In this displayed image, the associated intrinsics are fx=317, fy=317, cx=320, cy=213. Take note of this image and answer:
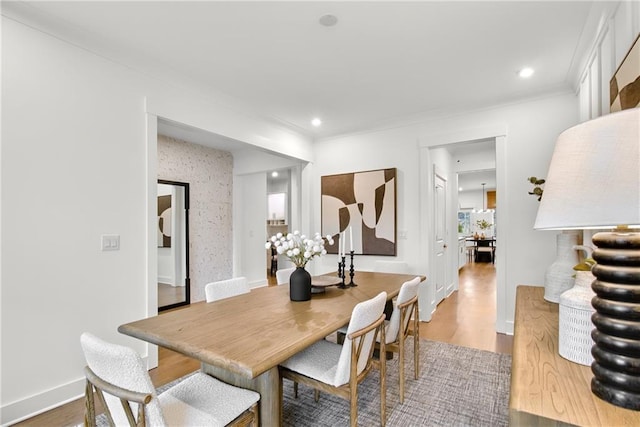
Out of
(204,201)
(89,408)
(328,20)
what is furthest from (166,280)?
(328,20)

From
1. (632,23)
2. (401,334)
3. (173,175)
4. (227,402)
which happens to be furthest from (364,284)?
(173,175)

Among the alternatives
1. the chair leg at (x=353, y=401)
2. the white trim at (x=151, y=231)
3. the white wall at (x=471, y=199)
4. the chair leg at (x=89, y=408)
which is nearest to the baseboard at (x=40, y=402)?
the white trim at (x=151, y=231)

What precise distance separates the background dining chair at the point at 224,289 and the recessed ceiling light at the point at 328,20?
6.33 ft

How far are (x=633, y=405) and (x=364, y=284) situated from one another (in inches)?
79.1

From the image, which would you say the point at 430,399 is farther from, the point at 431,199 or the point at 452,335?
the point at 431,199

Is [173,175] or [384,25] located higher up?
[384,25]

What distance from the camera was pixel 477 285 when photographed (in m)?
6.34

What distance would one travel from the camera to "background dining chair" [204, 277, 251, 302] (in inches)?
88.3

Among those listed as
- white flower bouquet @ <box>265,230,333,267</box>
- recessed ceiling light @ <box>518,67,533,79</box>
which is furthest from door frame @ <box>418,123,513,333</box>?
white flower bouquet @ <box>265,230,333,267</box>

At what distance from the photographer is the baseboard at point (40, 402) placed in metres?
1.96

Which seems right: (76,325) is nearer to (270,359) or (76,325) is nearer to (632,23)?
(270,359)

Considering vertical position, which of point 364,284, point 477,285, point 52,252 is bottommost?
point 477,285

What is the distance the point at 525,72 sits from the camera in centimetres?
287

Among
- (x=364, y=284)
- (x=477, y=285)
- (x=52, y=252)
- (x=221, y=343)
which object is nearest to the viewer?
(x=221, y=343)
